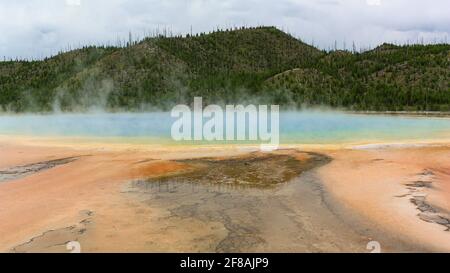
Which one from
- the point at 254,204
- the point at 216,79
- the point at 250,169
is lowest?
the point at 254,204

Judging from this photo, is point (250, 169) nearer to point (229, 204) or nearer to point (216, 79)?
point (229, 204)

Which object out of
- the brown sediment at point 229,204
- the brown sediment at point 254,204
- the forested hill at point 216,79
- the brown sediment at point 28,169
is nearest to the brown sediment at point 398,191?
the brown sediment at point 229,204

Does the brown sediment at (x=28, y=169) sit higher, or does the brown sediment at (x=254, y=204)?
the brown sediment at (x=28, y=169)

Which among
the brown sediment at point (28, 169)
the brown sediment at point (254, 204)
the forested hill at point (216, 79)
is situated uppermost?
the forested hill at point (216, 79)

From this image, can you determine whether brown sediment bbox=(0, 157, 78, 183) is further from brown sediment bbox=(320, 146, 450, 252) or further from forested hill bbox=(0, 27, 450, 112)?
forested hill bbox=(0, 27, 450, 112)

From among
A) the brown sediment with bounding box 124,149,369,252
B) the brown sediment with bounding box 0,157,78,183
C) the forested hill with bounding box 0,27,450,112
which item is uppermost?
the forested hill with bounding box 0,27,450,112

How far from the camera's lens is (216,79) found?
63312 millimetres

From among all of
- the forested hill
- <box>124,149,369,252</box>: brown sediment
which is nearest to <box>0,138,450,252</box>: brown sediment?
<box>124,149,369,252</box>: brown sediment

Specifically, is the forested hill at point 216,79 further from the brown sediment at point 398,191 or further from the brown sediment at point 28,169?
the brown sediment at point 28,169

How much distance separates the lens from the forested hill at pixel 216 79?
52.1 metres

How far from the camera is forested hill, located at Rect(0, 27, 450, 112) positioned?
52.1 meters

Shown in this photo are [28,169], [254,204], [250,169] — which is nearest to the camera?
[254,204]

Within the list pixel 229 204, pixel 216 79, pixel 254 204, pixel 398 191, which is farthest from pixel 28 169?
pixel 216 79

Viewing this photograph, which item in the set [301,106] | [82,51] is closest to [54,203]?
[301,106]
